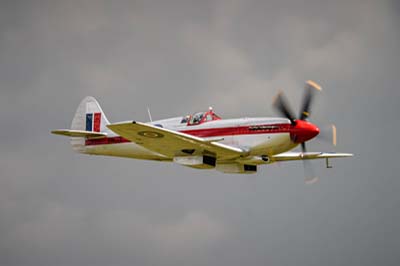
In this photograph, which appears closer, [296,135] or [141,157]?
[296,135]

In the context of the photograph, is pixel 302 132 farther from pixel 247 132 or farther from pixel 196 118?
pixel 196 118

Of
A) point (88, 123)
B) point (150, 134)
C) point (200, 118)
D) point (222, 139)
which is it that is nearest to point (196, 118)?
point (200, 118)

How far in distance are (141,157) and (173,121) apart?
242 centimetres

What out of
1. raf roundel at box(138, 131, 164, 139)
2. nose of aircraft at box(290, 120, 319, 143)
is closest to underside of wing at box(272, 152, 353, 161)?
nose of aircraft at box(290, 120, 319, 143)

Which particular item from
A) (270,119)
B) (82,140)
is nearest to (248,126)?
(270,119)

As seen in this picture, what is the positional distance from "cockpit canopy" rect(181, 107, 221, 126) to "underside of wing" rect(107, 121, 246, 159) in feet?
4.72

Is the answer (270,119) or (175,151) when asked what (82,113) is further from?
(270,119)

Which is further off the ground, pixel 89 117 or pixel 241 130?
pixel 89 117

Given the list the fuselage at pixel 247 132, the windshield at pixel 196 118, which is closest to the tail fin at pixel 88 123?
the fuselage at pixel 247 132

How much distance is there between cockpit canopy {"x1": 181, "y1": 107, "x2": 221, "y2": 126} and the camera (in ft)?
93.5

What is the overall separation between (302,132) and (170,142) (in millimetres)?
5359

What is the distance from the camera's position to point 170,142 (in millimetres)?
26734

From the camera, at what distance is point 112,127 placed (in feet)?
81.6

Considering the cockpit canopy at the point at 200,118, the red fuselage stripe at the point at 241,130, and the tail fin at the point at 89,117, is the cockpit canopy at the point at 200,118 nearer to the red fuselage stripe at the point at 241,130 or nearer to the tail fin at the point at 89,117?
the red fuselage stripe at the point at 241,130
